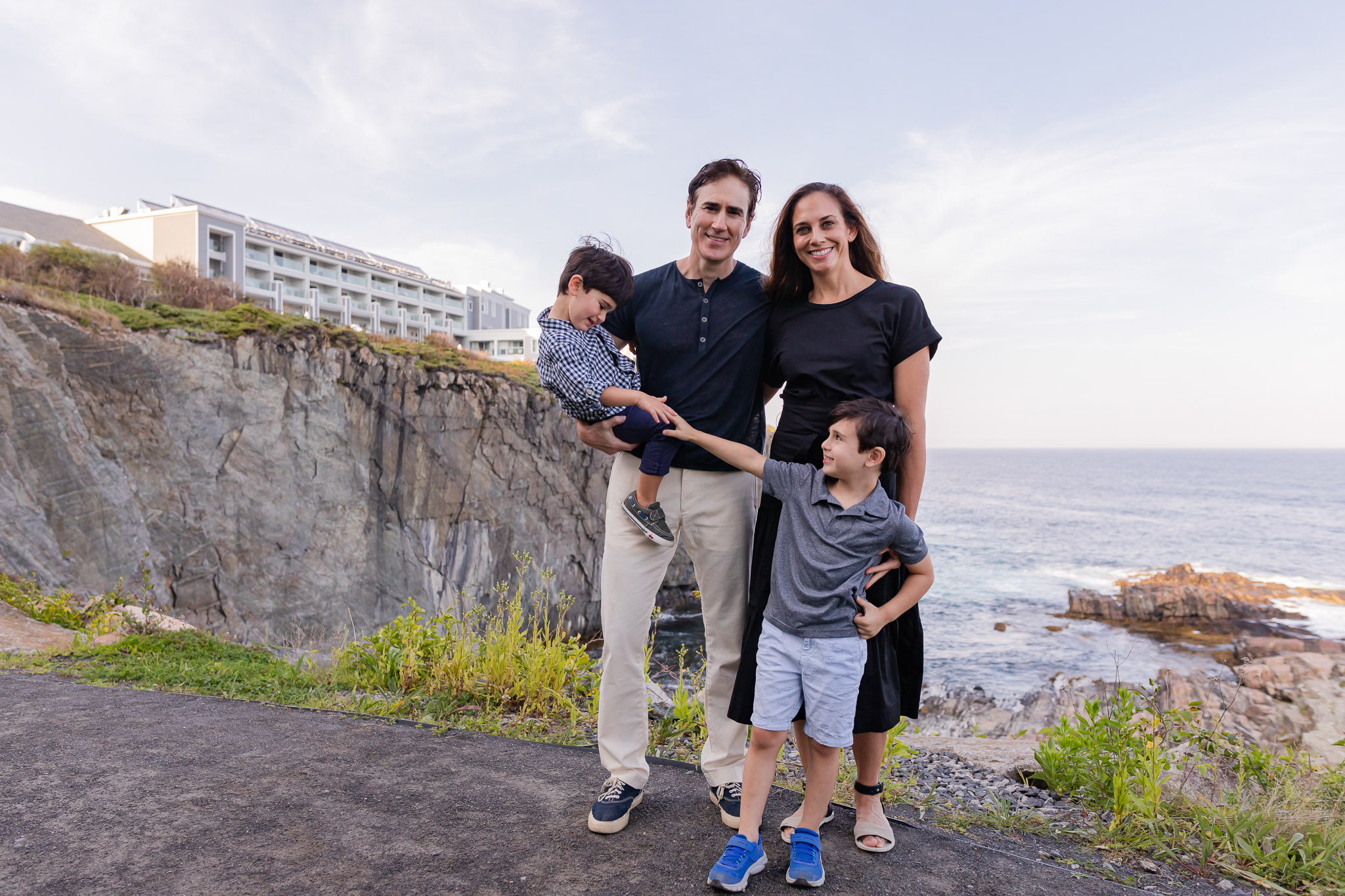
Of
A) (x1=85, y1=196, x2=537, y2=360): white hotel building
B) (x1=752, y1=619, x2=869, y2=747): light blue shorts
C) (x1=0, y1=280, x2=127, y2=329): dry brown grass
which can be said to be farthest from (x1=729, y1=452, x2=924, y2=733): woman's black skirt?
(x1=85, y1=196, x2=537, y2=360): white hotel building

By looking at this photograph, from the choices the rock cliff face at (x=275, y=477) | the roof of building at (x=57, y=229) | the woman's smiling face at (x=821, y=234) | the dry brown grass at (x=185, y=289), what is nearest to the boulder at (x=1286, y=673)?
the rock cliff face at (x=275, y=477)

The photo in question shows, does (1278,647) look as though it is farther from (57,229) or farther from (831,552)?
(57,229)

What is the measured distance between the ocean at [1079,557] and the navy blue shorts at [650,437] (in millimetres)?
14716

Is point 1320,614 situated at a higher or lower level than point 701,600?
lower

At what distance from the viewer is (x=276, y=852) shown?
8.36 feet

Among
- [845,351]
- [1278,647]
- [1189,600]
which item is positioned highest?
[845,351]

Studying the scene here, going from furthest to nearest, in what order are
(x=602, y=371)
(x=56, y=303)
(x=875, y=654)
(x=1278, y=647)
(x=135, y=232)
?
(x=135, y=232), (x=1278, y=647), (x=56, y=303), (x=602, y=371), (x=875, y=654)

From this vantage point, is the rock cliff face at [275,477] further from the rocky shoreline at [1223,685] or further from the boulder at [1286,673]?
the boulder at [1286,673]

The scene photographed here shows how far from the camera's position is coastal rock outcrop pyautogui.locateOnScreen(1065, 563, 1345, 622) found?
2223 centimetres

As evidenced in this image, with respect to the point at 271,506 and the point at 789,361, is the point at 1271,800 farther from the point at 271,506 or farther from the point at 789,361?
the point at 271,506

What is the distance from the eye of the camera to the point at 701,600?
307 centimetres

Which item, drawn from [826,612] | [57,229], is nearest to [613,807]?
[826,612]

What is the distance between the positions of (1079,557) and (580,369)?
39937mm

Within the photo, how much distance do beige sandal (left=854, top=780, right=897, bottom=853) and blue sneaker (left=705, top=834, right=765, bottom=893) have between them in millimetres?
464
